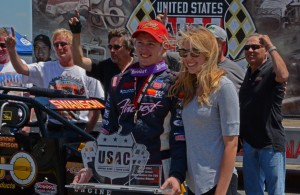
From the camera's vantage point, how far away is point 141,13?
688cm

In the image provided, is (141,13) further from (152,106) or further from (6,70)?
(152,106)

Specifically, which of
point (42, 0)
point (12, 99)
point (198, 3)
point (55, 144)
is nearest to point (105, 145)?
point (55, 144)

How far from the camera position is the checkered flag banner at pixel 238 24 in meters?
6.72

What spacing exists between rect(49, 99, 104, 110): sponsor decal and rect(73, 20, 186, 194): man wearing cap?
2.95 ft

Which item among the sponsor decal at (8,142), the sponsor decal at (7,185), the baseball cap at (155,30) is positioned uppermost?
the baseball cap at (155,30)

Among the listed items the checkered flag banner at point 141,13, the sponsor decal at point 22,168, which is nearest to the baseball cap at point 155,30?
the sponsor decal at point 22,168

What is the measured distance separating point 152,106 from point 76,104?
1142 mm

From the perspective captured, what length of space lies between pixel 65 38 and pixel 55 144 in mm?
1523

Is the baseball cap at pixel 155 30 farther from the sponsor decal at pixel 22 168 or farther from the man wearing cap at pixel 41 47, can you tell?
the man wearing cap at pixel 41 47

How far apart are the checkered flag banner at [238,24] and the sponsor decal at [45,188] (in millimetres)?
3432

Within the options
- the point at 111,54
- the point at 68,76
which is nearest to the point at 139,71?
the point at 111,54

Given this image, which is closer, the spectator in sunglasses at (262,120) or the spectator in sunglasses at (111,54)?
the spectator in sunglasses at (262,120)

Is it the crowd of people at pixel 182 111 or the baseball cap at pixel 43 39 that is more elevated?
the baseball cap at pixel 43 39

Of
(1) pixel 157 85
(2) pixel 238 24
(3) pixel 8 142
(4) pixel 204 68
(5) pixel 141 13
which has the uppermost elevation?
(5) pixel 141 13
